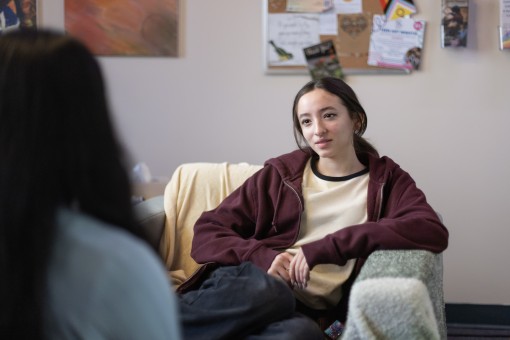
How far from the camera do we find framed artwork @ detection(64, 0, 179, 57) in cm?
290

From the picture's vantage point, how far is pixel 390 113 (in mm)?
2803

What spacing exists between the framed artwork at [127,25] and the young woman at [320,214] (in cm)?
103

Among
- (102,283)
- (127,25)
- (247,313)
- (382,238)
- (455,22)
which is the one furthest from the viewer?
(127,25)

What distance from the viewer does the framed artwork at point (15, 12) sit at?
9.83ft

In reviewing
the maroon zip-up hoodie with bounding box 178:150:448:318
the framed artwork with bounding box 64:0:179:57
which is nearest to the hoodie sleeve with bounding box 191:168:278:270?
the maroon zip-up hoodie with bounding box 178:150:448:318

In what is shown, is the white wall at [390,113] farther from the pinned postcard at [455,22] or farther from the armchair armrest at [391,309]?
the armchair armrest at [391,309]

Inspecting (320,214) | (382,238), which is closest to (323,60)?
(320,214)

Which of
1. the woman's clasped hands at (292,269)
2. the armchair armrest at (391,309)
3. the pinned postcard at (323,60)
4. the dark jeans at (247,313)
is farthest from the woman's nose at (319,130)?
the pinned postcard at (323,60)

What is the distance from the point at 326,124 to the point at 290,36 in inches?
37.6

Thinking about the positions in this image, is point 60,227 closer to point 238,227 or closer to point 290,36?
point 238,227

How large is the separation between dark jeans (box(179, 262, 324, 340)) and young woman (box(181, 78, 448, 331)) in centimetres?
15

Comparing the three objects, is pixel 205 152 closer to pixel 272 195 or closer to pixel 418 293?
pixel 272 195

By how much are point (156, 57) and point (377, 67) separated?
3.04 ft

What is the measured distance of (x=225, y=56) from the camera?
290cm
